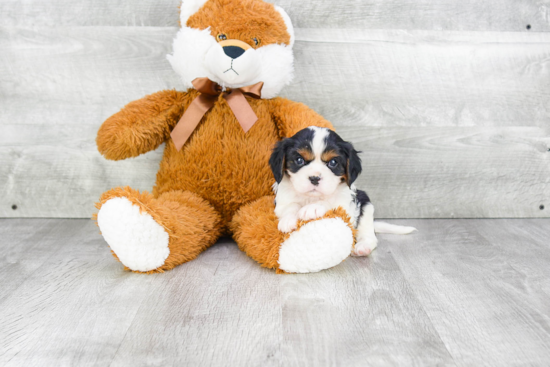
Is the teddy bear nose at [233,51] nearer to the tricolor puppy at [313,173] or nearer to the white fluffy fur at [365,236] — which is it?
the tricolor puppy at [313,173]

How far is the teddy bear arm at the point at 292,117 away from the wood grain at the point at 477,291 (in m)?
0.52

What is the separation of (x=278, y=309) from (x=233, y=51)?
81 centimetres

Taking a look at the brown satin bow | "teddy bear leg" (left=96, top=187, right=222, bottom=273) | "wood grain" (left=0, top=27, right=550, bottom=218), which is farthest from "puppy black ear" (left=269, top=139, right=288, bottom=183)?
"wood grain" (left=0, top=27, right=550, bottom=218)

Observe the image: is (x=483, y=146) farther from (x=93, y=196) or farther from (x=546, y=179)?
(x=93, y=196)

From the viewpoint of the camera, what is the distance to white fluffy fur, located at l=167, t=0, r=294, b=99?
1461 millimetres

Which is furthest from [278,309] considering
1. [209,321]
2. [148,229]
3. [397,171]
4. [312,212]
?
[397,171]

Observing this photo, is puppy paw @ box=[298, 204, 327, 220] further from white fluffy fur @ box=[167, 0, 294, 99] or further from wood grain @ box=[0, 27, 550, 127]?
wood grain @ box=[0, 27, 550, 127]

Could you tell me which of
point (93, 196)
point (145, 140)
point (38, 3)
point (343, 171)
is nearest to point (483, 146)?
point (343, 171)

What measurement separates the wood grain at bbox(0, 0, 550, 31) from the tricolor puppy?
0.73 meters

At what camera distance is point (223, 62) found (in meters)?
1.45

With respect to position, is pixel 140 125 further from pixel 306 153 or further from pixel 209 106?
pixel 306 153

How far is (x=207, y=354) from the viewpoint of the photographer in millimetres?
953

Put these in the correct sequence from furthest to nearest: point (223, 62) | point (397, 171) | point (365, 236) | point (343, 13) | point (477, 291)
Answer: point (397, 171) < point (343, 13) < point (365, 236) < point (223, 62) < point (477, 291)

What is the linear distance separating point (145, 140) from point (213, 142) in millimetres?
231
